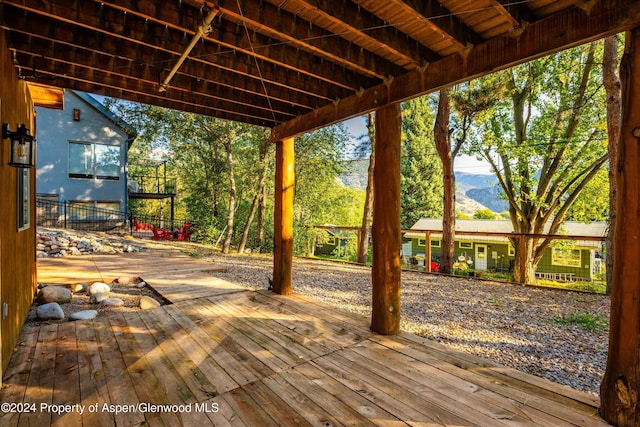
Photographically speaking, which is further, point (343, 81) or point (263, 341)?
point (343, 81)

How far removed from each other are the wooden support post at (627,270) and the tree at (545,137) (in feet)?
23.1

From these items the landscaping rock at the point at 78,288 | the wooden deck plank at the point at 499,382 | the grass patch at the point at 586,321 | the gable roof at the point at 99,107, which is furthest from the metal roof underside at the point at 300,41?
the gable roof at the point at 99,107

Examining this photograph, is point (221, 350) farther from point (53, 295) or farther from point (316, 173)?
point (316, 173)

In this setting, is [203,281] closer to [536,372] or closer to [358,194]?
[536,372]

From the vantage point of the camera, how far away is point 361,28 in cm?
220

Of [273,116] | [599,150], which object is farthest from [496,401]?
[599,150]

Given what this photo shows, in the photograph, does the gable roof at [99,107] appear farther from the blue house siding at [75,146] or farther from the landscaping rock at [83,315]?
the landscaping rock at [83,315]

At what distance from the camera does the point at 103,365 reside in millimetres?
2344

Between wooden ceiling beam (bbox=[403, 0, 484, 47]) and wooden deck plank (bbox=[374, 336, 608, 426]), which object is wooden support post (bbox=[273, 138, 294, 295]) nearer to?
wooden deck plank (bbox=[374, 336, 608, 426])

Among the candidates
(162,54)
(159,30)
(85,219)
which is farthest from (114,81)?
(85,219)

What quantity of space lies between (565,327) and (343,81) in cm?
386

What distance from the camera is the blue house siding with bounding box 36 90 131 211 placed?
10922mm

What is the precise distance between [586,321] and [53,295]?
667 centimetres

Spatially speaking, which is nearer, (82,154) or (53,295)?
(53,295)
